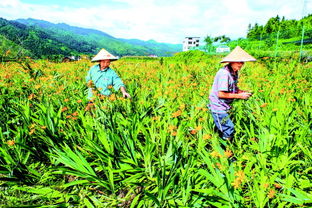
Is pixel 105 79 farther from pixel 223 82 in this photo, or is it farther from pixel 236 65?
pixel 236 65

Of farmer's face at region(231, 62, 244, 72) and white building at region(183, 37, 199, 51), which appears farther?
white building at region(183, 37, 199, 51)

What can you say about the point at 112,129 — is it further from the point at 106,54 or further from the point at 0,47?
the point at 0,47

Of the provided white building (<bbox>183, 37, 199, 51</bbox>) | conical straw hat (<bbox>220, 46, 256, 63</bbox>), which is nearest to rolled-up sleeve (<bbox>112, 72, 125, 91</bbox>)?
conical straw hat (<bbox>220, 46, 256, 63</bbox>)

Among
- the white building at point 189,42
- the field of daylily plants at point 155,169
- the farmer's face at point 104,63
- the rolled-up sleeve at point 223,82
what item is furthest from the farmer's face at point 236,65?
the white building at point 189,42

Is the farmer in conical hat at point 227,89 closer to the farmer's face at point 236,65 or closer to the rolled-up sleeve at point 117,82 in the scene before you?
the farmer's face at point 236,65

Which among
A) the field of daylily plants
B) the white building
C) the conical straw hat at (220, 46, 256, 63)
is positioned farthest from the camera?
the white building

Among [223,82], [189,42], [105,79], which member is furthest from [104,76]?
[189,42]

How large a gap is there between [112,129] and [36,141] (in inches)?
38.1

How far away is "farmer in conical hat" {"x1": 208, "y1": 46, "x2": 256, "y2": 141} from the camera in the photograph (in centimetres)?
227

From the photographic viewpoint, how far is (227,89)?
2.29 meters

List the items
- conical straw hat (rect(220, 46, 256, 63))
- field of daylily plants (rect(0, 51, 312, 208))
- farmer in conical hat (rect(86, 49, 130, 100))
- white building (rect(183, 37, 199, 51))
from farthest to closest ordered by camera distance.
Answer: white building (rect(183, 37, 199, 51)) → farmer in conical hat (rect(86, 49, 130, 100)) → conical straw hat (rect(220, 46, 256, 63)) → field of daylily plants (rect(0, 51, 312, 208))

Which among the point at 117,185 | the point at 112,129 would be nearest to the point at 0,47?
the point at 112,129

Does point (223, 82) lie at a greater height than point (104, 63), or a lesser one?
lesser

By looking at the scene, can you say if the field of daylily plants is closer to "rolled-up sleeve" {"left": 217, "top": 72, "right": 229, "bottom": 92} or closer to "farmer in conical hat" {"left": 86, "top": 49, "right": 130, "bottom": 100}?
"rolled-up sleeve" {"left": 217, "top": 72, "right": 229, "bottom": 92}
